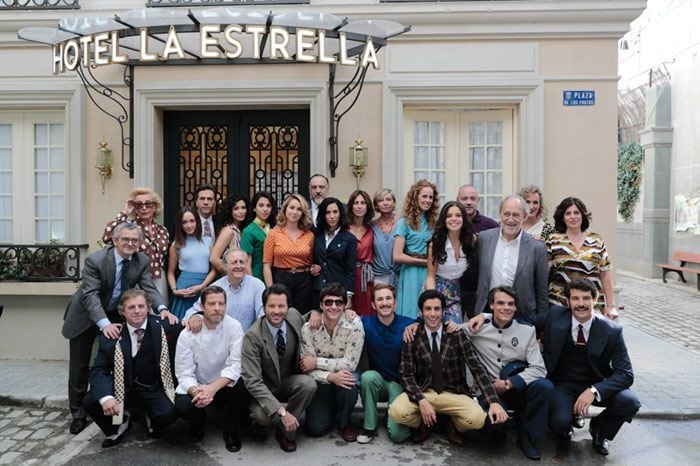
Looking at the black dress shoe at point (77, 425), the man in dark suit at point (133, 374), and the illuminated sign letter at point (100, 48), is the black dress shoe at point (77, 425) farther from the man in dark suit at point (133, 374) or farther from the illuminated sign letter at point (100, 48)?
the illuminated sign letter at point (100, 48)

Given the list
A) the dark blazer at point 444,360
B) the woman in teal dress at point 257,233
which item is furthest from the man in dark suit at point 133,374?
the dark blazer at point 444,360

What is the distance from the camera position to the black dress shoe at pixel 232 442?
15.6ft

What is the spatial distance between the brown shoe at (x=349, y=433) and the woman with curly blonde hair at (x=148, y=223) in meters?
2.28

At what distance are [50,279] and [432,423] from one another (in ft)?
16.5

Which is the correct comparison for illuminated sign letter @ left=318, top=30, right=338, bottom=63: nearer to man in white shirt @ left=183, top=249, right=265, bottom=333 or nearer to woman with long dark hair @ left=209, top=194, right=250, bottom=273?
woman with long dark hair @ left=209, top=194, right=250, bottom=273

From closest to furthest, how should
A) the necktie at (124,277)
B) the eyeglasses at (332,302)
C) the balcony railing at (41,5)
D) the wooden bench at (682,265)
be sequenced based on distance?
the eyeglasses at (332,302) → the necktie at (124,277) → the balcony railing at (41,5) → the wooden bench at (682,265)

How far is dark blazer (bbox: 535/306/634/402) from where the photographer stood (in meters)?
4.68

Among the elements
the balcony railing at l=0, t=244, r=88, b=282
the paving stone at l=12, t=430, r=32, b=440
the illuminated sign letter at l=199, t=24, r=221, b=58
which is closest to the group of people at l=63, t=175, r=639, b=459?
the paving stone at l=12, t=430, r=32, b=440

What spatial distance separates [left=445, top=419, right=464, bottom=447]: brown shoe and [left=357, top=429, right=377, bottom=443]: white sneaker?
1.96 ft

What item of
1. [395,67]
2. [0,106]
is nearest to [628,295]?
[395,67]

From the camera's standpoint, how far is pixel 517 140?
7469 millimetres

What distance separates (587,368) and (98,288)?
398 cm

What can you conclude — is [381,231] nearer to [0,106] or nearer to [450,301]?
[450,301]

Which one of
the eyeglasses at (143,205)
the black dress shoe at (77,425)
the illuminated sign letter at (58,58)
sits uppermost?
the illuminated sign letter at (58,58)
